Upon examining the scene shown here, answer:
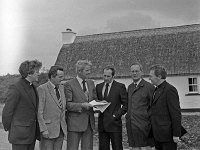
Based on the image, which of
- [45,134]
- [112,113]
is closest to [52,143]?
[45,134]

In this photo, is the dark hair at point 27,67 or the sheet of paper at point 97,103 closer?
the dark hair at point 27,67

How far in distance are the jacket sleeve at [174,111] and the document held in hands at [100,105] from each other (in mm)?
1398

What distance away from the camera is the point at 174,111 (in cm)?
538

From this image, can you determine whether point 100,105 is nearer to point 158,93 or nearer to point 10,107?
point 158,93

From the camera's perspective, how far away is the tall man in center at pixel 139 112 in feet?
19.7

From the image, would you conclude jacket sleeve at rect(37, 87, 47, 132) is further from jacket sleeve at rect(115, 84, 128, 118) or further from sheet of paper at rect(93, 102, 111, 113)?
jacket sleeve at rect(115, 84, 128, 118)

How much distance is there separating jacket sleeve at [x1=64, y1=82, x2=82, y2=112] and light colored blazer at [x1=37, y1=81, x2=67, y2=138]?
0.75ft

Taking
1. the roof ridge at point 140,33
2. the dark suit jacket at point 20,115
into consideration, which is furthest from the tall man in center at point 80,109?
the roof ridge at point 140,33

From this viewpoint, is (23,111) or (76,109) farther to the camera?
(76,109)

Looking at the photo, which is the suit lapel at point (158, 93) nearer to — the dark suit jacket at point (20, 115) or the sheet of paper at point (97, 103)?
the sheet of paper at point (97, 103)

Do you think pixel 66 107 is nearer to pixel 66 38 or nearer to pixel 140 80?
pixel 140 80

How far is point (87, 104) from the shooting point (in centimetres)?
608

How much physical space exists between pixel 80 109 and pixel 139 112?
49.5 inches

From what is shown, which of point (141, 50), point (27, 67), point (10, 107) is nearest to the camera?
point (10, 107)
